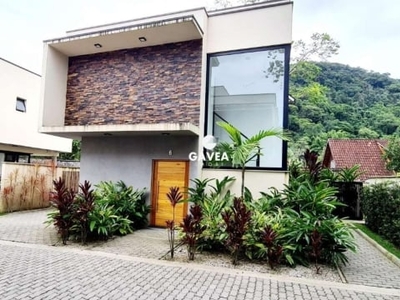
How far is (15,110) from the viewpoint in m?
16.2

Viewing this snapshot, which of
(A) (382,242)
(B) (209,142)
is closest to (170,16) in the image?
(B) (209,142)

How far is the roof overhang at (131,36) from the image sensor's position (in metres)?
8.53

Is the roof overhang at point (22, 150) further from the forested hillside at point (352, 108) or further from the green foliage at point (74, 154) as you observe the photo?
the forested hillside at point (352, 108)

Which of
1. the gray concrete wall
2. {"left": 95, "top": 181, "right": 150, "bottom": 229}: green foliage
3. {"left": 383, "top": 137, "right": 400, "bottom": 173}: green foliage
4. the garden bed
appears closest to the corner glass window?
the gray concrete wall

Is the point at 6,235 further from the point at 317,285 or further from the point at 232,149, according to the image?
the point at 317,285

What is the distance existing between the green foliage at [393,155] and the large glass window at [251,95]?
17.2 metres

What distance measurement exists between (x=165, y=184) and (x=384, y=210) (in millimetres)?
6603

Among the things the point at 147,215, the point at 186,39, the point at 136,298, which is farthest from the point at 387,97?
the point at 136,298

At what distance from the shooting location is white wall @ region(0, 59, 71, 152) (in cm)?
1540

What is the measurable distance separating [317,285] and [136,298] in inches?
117

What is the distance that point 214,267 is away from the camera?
5492 millimetres

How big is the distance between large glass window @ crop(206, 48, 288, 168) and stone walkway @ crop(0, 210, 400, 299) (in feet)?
11.7

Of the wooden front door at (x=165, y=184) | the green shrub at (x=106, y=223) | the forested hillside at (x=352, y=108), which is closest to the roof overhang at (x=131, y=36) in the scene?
the wooden front door at (x=165, y=184)

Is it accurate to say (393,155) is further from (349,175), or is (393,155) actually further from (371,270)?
(371,270)
